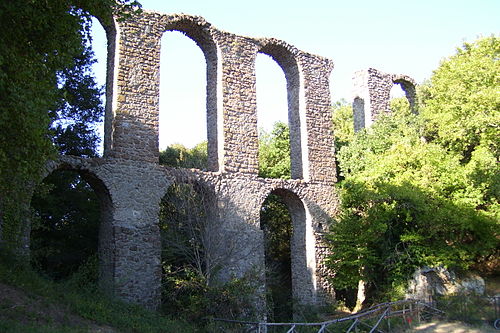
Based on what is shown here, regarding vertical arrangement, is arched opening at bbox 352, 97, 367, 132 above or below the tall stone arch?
above

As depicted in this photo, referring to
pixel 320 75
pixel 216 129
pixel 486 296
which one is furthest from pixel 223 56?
pixel 486 296

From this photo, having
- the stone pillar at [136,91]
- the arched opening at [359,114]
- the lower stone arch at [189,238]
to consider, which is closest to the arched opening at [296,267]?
the lower stone arch at [189,238]

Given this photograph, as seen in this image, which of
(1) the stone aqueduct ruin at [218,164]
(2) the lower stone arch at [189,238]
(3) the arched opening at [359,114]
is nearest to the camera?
(2) the lower stone arch at [189,238]

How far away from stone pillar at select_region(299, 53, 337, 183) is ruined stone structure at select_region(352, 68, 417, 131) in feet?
7.40

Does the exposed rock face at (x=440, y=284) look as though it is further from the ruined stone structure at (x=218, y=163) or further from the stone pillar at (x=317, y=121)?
the stone pillar at (x=317, y=121)

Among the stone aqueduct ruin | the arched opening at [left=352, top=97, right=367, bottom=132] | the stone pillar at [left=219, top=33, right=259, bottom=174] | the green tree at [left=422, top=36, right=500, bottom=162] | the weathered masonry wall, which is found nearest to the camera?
the stone aqueduct ruin

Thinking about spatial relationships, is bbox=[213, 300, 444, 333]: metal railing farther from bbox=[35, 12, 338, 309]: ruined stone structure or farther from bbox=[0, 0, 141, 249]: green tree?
bbox=[0, 0, 141, 249]: green tree

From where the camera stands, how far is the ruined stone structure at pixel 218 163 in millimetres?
12547

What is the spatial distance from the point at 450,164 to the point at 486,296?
3.86 meters

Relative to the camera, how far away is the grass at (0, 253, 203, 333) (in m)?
8.54

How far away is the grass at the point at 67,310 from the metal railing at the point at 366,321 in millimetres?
1057

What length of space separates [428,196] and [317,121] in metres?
4.46

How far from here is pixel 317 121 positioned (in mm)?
16859

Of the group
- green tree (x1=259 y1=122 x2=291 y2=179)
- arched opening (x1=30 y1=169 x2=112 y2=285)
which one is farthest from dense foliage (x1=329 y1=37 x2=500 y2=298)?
arched opening (x1=30 y1=169 x2=112 y2=285)
